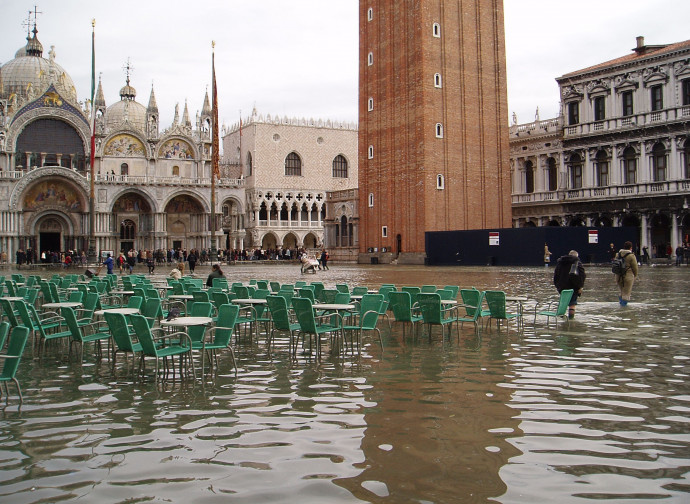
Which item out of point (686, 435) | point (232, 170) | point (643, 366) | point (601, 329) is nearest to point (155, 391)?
point (686, 435)

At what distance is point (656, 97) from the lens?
4003 cm

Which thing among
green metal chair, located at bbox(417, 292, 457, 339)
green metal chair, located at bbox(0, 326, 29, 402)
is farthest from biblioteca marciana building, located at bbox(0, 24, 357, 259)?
green metal chair, located at bbox(0, 326, 29, 402)

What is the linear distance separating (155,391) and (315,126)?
60630mm

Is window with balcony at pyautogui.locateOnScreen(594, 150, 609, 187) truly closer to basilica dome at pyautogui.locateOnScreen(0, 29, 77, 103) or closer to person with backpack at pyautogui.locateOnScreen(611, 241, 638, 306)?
person with backpack at pyautogui.locateOnScreen(611, 241, 638, 306)

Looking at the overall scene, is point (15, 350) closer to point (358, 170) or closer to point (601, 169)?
point (601, 169)

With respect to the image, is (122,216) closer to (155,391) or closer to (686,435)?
(155,391)

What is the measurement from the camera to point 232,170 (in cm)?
6569

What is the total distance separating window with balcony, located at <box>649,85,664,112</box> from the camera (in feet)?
130

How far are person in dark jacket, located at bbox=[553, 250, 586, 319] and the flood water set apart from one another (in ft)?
11.8

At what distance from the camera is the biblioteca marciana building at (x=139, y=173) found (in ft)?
162

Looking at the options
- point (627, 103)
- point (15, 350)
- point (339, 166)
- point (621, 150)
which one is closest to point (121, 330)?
point (15, 350)

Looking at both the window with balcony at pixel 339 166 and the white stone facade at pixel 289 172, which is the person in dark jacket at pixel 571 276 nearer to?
the white stone facade at pixel 289 172

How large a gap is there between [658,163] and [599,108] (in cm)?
601

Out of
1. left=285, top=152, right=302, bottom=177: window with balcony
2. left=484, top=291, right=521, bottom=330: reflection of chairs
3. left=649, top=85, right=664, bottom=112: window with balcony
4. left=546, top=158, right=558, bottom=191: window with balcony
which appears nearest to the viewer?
left=484, top=291, right=521, bottom=330: reflection of chairs
